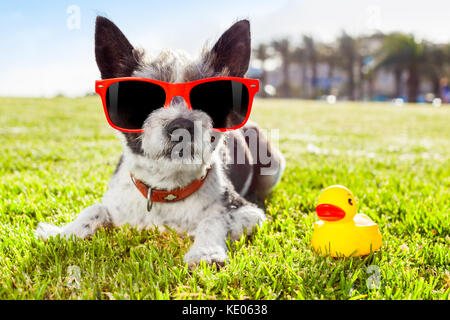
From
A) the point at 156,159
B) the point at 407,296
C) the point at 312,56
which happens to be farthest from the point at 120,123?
the point at 312,56

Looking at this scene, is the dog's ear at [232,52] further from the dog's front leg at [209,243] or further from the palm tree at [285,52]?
the palm tree at [285,52]

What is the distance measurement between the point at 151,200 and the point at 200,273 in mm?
902

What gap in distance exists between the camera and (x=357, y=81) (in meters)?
72.1

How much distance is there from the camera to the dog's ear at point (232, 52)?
10.2 feet

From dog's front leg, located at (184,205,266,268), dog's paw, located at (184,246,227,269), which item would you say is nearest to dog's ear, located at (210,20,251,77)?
dog's front leg, located at (184,205,266,268)

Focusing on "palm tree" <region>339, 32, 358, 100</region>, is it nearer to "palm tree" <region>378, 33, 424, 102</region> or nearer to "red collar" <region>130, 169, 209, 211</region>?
"palm tree" <region>378, 33, 424, 102</region>

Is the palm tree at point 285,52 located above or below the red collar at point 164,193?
above

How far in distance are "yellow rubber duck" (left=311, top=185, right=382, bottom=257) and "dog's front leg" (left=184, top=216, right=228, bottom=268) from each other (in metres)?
0.68

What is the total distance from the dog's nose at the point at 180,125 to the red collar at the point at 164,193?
57 centimetres

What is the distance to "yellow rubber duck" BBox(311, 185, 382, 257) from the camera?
2.72 meters

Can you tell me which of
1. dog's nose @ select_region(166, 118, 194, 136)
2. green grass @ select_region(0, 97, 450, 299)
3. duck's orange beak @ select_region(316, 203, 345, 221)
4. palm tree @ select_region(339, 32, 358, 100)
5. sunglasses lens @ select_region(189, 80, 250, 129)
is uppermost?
palm tree @ select_region(339, 32, 358, 100)

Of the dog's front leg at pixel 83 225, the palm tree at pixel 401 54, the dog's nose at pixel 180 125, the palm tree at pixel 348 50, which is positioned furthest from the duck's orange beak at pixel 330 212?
the palm tree at pixel 348 50

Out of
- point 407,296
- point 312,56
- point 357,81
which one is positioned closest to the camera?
point 407,296
